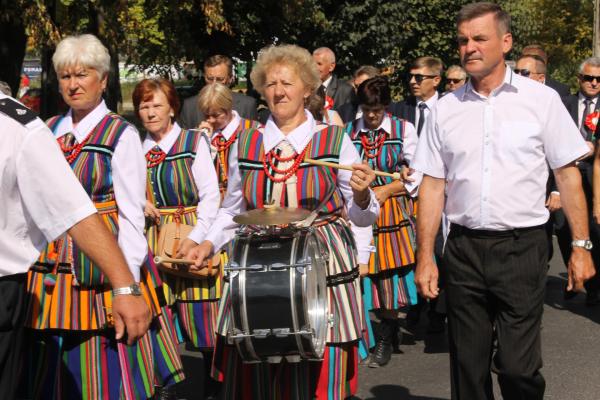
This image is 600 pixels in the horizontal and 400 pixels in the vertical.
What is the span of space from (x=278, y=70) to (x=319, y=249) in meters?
0.91

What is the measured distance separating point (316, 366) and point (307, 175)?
856 millimetres

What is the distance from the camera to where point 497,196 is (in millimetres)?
4844

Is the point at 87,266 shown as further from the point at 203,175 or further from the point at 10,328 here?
the point at 203,175

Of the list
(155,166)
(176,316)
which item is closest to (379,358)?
(176,316)

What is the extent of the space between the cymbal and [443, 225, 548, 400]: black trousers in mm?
800

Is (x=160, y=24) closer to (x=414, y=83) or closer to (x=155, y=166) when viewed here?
(x=414, y=83)

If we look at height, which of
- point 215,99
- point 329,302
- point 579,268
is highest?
point 215,99

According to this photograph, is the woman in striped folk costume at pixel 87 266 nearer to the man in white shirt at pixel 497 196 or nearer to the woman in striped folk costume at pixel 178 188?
the woman in striped folk costume at pixel 178 188

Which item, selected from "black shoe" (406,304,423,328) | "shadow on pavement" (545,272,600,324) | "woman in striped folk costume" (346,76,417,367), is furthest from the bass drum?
"shadow on pavement" (545,272,600,324)

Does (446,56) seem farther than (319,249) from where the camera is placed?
Yes

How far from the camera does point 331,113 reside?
850 centimetres

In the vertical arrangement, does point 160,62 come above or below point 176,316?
above

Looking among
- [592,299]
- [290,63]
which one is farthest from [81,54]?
[592,299]

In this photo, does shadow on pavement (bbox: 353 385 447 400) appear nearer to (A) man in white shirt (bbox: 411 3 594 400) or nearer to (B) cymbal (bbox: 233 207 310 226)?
(A) man in white shirt (bbox: 411 3 594 400)
